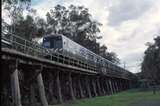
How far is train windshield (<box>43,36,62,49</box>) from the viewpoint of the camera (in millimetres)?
34856

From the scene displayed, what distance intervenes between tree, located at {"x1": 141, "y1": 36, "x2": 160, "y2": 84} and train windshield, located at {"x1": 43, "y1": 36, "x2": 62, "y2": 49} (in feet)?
99.9

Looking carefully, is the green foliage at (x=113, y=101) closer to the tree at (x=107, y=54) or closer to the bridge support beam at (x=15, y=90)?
the bridge support beam at (x=15, y=90)

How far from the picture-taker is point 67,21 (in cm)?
7850

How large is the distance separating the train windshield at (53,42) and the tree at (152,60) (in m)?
30.4

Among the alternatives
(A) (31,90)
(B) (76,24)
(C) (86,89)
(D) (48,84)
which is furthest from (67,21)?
(A) (31,90)

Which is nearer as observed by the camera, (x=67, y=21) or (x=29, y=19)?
(x=29, y=19)

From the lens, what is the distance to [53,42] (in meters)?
35.5

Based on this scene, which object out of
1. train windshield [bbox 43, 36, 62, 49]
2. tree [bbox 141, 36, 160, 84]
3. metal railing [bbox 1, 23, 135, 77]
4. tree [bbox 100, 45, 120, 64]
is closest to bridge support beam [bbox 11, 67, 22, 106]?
metal railing [bbox 1, 23, 135, 77]

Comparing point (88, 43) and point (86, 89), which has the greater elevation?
point (88, 43)

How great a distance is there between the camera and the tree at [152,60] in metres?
63.2

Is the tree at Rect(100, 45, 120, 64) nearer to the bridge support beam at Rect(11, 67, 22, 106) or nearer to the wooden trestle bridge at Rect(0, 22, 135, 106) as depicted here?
the wooden trestle bridge at Rect(0, 22, 135, 106)

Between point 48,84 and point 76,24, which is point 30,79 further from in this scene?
point 76,24

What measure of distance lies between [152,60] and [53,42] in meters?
32.3

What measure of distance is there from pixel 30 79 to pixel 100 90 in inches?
1023
